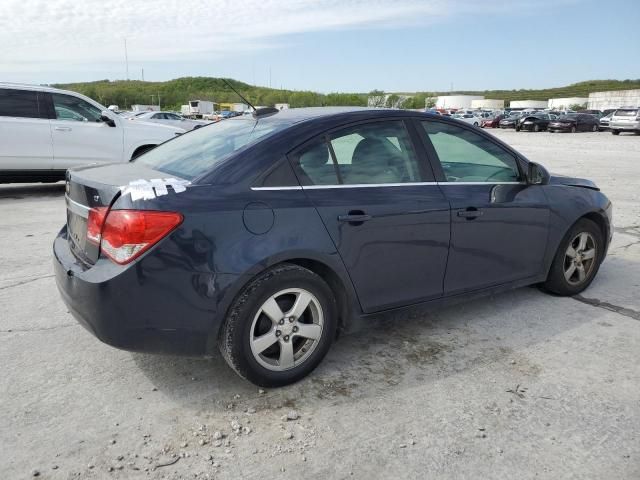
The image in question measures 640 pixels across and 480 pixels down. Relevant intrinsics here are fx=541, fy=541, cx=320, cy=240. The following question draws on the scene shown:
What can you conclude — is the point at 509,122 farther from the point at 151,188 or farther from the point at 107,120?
the point at 151,188

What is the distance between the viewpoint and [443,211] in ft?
11.1

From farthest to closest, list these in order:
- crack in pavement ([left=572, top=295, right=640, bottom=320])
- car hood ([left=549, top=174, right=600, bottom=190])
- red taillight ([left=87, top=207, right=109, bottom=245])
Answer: car hood ([left=549, top=174, right=600, bottom=190]) < crack in pavement ([left=572, top=295, right=640, bottom=320]) < red taillight ([left=87, top=207, right=109, bottom=245])

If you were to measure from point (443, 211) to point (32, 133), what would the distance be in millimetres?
7552

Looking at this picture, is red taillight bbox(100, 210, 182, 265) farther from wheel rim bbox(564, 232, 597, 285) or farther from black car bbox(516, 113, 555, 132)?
black car bbox(516, 113, 555, 132)

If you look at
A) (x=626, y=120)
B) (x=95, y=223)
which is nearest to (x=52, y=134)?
(x=95, y=223)

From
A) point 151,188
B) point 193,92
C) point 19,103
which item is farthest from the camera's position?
point 193,92

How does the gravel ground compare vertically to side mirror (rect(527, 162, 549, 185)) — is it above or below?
below

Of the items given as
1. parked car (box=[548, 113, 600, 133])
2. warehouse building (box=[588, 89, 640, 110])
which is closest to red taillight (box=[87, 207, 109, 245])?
parked car (box=[548, 113, 600, 133])

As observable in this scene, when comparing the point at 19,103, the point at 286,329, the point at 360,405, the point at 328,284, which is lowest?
the point at 360,405

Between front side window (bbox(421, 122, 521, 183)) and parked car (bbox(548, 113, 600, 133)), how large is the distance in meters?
35.3

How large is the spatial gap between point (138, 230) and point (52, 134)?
7259 millimetres

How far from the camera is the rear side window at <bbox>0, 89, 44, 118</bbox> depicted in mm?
8359

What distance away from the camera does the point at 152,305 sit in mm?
2566

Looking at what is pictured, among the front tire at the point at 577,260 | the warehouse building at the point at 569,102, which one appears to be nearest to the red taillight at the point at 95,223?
the front tire at the point at 577,260
